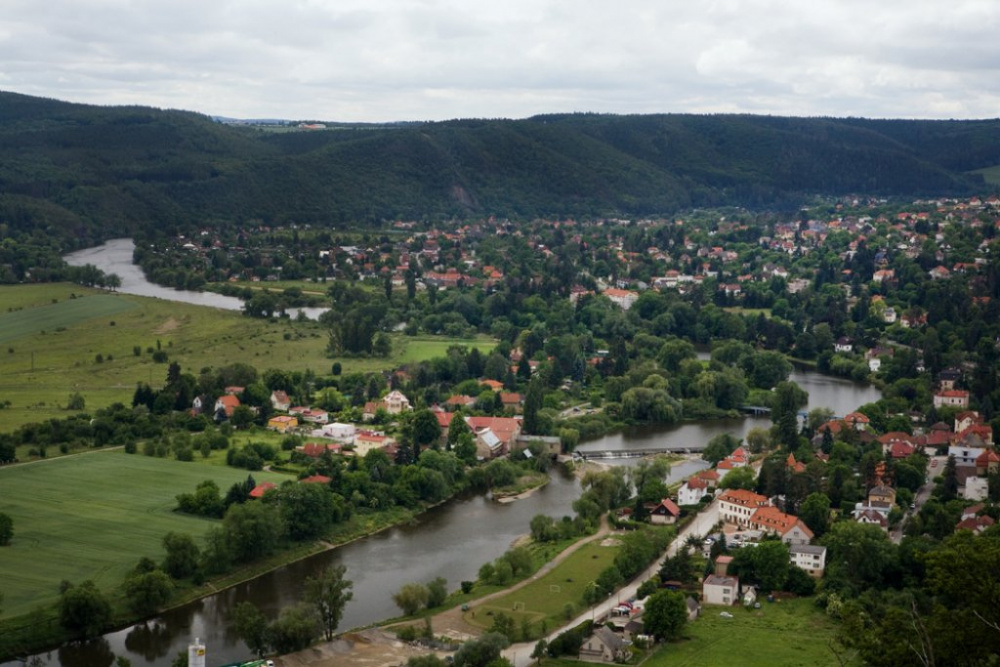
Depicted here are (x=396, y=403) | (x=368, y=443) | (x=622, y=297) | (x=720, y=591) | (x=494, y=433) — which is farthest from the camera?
(x=622, y=297)

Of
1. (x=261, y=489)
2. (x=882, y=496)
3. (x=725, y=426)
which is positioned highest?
(x=882, y=496)

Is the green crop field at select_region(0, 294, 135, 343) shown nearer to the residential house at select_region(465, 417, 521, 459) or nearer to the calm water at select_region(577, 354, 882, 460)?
the residential house at select_region(465, 417, 521, 459)

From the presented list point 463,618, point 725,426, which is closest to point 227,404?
point 725,426

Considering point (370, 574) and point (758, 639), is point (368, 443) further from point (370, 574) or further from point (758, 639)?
point (758, 639)

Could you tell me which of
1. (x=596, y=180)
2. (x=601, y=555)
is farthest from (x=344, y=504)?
(x=596, y=180)

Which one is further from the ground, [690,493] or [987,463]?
[987,463]

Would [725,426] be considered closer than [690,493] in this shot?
No

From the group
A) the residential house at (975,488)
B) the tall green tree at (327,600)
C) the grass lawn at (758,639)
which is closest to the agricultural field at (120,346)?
the tall green tree at (327,600)

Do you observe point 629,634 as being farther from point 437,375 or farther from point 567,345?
point 567,345
